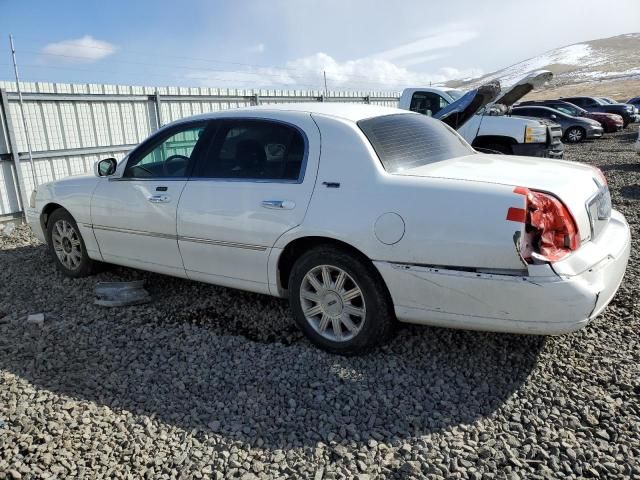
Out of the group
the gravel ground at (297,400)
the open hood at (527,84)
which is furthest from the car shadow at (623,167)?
the gravel ground at (297,400)

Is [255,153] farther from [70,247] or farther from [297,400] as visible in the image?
[70,247]

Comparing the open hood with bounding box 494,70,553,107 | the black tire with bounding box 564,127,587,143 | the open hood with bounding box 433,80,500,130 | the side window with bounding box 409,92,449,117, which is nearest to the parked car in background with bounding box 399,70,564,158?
the open hood with bounding box 494,70,553,107

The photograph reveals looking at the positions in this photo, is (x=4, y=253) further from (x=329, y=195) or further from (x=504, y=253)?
(x=504, y=253)

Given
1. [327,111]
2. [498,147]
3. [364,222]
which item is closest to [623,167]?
[498,147]

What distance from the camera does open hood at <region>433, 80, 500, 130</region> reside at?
321 inches

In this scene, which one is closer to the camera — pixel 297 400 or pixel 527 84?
pixel 297 400

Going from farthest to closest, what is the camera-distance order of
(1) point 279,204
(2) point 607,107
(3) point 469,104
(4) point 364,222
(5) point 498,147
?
(2) point 607,107
(5) point 498,147
(3) point 469,104
(1) point 279,204
(4) point 364,222

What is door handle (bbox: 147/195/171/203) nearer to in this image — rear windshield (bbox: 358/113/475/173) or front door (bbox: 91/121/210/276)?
front door (bbox: 91/121/210/276)

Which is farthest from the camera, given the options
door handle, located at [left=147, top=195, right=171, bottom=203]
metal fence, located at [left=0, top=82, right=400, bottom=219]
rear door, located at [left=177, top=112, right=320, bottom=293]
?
metal fence, located at [left=0, top=82, right=400, bottom=219]

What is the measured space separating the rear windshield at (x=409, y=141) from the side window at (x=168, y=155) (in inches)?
57.8

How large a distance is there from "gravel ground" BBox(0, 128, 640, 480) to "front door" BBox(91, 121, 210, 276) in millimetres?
556

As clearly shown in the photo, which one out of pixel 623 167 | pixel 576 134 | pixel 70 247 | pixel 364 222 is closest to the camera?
pixel 364 222

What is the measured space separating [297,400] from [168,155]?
244 cm

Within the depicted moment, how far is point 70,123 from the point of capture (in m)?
8.70
